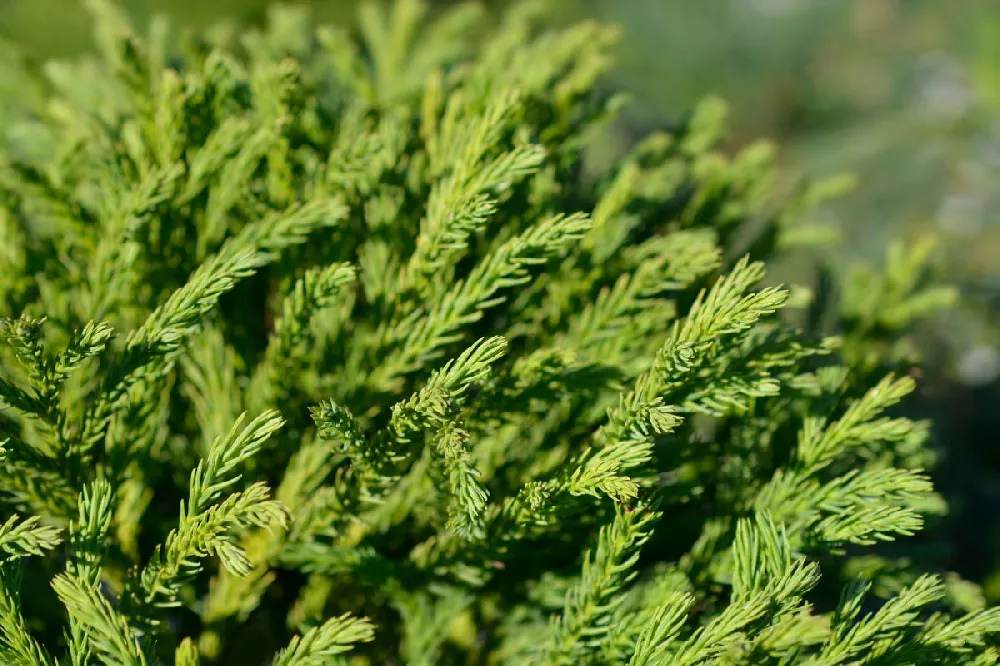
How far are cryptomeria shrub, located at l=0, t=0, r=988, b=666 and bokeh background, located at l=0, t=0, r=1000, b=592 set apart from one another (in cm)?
43

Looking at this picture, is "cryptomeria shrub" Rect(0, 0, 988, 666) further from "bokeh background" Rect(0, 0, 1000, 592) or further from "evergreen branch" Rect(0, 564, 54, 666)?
"bokeh background" Rect(0, 0, 1000, 592)

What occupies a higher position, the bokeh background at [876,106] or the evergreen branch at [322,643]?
the bokeh background at [876,106]

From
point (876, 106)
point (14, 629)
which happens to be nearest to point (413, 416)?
point (14, 629)

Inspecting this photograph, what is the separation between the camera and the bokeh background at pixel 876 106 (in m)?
1.38

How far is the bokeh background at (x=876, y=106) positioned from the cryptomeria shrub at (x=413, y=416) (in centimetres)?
43

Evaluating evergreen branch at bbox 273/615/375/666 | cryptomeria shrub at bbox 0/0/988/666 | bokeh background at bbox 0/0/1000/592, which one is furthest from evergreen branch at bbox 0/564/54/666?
bokeh background at bbox 0/0/1000/592

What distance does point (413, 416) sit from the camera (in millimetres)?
526

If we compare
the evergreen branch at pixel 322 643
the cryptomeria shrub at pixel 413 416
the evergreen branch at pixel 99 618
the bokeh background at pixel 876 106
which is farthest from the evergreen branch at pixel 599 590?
the bokeh background at pixel 876 106

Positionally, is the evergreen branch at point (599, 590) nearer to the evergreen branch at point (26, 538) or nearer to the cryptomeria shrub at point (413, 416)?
the cryptomeria shrub at point (413, 416)

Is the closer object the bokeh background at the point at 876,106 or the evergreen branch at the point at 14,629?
the evergreen branch at the point at 14,629

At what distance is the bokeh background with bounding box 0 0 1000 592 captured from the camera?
1375 millimetres

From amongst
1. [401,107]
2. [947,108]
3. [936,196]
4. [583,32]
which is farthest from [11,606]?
[947,108]

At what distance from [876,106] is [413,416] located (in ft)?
8.01

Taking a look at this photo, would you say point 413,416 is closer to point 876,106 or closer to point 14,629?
point 14,629
